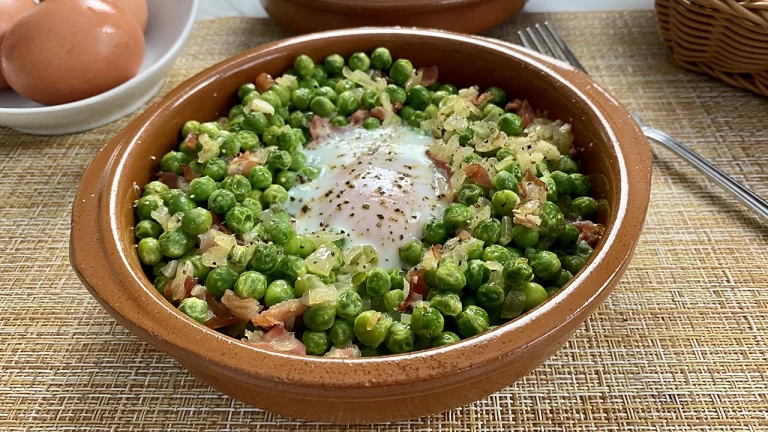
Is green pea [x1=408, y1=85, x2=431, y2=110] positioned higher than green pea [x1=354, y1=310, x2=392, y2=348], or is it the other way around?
green pea [x1=408, y1=85, x2=431, y2=110]

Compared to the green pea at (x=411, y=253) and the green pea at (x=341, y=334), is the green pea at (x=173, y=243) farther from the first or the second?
the green pea at (x=411, y=253)

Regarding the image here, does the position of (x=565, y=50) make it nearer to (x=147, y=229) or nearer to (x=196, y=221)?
(x=196, y=221)

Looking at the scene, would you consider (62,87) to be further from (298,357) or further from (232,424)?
(298,357)

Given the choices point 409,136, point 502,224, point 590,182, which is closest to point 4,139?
point 409,136

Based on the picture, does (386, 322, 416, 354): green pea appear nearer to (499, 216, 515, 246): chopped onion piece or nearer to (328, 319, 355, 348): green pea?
(328, 319, 355, 348): green pea

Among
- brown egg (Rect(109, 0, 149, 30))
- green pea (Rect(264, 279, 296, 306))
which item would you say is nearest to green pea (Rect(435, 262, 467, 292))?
green pea (Rect(264, 279, 296, 306))

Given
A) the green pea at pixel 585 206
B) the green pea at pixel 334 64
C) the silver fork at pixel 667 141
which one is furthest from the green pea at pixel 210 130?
the silver fork at pixel 667 141
